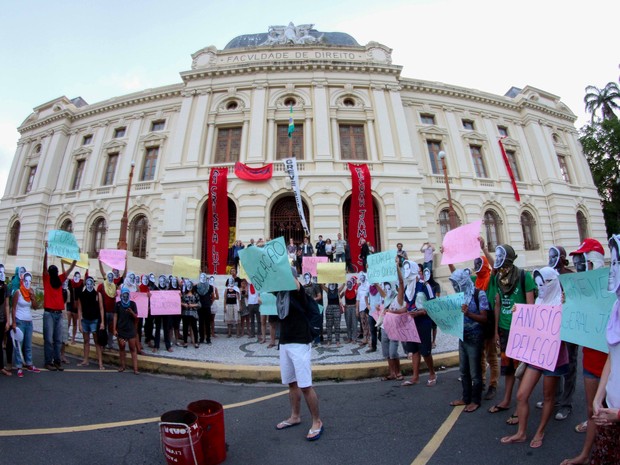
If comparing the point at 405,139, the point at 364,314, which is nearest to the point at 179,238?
the point at 364,314

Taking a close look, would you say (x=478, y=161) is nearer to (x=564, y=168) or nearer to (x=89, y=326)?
(x=564, y=168)

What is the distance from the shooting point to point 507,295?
163 inches

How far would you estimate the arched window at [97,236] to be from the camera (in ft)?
68.8

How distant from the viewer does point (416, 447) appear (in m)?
3.26

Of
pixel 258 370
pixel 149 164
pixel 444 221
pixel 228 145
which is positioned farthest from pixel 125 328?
pixel 444 221

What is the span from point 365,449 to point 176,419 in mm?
1902

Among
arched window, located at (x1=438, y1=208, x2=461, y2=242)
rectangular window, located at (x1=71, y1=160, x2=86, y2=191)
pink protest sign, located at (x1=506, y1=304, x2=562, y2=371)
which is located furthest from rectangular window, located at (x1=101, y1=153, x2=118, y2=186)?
pink protest sign, located at (x1=506, y1=304, x2=562, y2=371)

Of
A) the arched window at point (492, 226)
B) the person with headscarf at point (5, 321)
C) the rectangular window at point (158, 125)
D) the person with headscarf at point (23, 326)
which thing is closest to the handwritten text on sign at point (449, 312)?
the person with headscarf at point (23, 326)

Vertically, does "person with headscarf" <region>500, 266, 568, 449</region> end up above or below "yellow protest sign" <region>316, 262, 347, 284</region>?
below

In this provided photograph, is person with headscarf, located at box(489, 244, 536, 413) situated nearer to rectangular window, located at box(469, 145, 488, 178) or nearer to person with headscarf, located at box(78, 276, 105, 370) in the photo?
person with headscarf, located at box(78, 276, 105, 370)

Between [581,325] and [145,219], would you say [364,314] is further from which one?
[145,219]

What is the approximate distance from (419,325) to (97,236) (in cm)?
2265

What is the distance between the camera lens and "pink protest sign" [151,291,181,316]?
7852 millimetres

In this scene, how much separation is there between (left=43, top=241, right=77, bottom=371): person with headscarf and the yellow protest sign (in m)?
5.72
